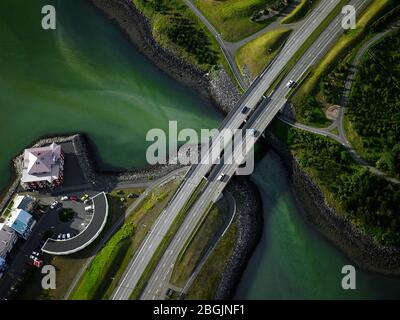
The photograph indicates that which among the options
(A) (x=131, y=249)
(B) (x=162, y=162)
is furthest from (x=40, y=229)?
(B) (x=162, y=162)

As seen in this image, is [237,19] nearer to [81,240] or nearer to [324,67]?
[324,67]

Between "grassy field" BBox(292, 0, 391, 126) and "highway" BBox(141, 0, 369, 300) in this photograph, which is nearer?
"highway" BBox(141, 0, 369, 300)

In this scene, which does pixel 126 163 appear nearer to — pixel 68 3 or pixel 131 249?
pixel 131 249

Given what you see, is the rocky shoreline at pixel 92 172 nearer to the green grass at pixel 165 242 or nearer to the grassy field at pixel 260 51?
the green grass at pixel 165 242

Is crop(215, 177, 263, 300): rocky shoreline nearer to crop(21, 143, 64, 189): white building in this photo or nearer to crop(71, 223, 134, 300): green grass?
crop(71, 223, 134, 300): green grass

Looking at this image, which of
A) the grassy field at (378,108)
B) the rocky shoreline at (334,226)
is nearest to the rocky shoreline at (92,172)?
the rocky shoreline at (334,226)

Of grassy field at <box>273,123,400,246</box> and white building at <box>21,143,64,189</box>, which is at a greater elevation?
grassy field at <box>273,123,400,246</box>
